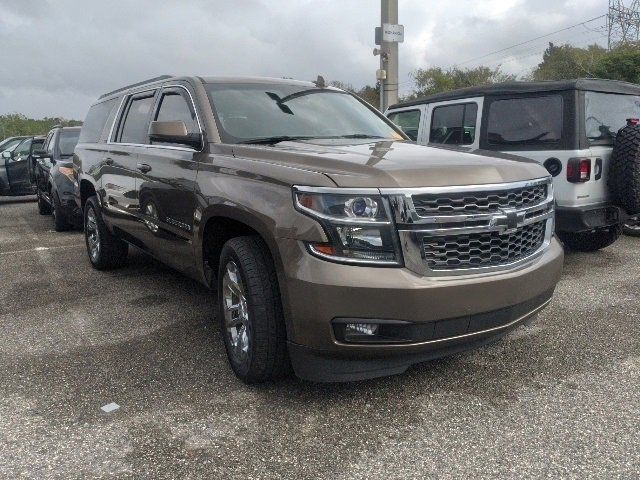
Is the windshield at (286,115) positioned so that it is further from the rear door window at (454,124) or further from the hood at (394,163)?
the rear door window at (454,124)

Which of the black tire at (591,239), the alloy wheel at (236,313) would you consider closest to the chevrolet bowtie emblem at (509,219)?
the alloy wheel at (236,313)

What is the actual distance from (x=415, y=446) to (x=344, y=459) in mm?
333

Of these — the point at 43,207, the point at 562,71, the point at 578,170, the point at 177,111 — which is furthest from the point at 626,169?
the point at 562,71

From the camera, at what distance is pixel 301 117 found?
4195 mm

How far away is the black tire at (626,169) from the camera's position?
18.0 feet

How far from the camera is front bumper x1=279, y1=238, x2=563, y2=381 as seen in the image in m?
2.71

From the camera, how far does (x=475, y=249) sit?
2.91 metres

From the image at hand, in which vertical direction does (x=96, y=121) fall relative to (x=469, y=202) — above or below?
above

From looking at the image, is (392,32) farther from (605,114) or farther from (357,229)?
(357,229)

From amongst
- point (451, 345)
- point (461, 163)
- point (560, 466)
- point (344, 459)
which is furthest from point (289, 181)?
point (560, 466)

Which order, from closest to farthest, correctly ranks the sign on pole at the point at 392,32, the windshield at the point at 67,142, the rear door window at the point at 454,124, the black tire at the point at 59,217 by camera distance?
the rear door window at the point at 454,124 → the black tire at the point at 59,217 → the windshield at the point at 67,142 → the sign on pole at the point at 392,32

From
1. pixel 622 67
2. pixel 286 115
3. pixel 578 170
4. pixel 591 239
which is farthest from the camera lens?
pixel 622 67

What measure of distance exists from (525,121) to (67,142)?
716 cm

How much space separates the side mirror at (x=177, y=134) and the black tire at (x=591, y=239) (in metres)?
4.24
